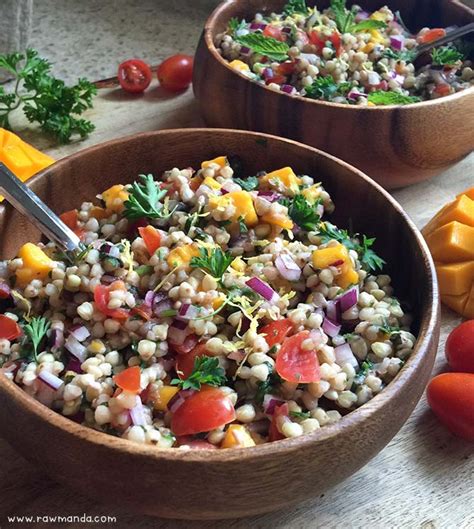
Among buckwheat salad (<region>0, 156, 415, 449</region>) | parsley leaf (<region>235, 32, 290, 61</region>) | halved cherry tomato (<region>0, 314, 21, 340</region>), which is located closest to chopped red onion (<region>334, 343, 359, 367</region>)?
buckwheat salad (<region>0, 156, 415, 449</region>)

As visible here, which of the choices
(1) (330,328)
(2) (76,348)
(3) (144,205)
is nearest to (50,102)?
(3) (144,205)

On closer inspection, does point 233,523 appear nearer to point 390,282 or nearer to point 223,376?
point 223,376

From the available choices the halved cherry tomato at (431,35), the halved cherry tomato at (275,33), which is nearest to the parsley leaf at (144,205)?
the halved cherry tomato at (275,33)

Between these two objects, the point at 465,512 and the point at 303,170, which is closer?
the point at 465,512

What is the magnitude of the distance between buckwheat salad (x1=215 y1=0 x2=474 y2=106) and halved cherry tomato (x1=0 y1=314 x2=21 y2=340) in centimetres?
88

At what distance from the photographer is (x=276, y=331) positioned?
118cm

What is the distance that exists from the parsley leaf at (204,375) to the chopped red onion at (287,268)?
21 centimetres

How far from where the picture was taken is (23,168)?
5.82ft

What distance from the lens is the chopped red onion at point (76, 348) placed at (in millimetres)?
1153

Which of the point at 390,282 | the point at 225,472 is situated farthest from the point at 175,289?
the point at 390,282

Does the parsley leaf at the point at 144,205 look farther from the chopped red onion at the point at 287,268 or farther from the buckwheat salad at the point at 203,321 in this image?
the chopped red onion at the point at 287,268

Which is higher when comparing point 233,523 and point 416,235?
point 416,235

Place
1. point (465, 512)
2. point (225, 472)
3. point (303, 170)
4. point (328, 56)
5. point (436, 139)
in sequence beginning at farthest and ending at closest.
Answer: point (328, 56), point (436, 139), point (303, 170), point (465, 512), point (225, 472)

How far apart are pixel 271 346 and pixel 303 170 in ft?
1.62
